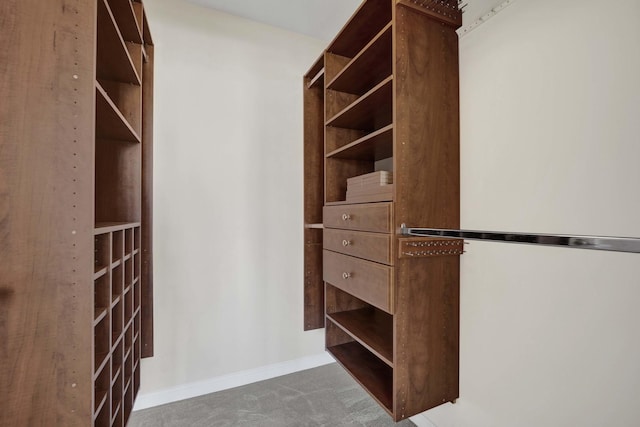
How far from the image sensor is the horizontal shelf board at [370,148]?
1.38 metres

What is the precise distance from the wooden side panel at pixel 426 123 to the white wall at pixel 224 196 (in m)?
1.16

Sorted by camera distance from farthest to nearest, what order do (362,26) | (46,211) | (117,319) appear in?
(362,26) < (117,319) < (46,211)

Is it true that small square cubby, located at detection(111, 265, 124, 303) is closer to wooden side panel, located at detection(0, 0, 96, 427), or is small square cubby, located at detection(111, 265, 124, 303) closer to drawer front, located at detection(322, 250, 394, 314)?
wooden side panel, located at detection(0, 0, 96, 427)

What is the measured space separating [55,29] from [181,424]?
199cm

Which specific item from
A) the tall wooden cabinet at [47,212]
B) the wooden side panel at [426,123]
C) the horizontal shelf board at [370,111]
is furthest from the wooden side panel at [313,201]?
the tall wooden cabinet at [47,212]

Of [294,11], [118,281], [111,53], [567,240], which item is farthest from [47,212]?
[294,11]

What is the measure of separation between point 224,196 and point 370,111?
1185mm

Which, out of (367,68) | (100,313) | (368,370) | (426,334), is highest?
(367,68)

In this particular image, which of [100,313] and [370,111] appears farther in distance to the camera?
[370,111]

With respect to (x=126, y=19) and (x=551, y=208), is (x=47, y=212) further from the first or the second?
(x=551, y=208)

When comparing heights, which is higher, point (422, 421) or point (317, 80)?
point (317, 80)

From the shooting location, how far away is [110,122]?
122cm

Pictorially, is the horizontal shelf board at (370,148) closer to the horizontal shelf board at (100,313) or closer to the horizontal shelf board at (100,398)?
the horizontal shelf board at (100,313)

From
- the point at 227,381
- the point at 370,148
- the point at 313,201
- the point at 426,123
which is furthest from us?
the point at 313,201
